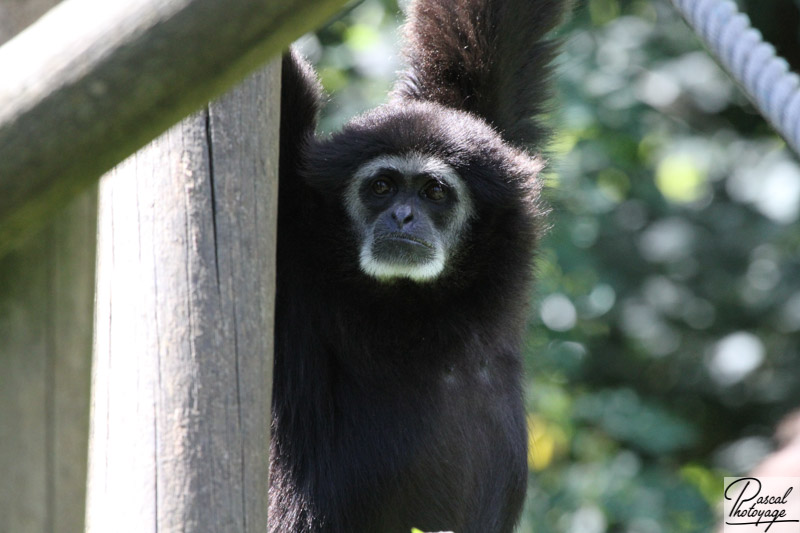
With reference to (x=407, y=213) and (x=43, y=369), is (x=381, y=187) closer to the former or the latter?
(x=407, y=213)

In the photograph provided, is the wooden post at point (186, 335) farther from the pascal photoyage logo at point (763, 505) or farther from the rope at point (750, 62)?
the rope at point (750, 62)

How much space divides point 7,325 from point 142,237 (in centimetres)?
78

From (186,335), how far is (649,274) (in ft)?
14.9

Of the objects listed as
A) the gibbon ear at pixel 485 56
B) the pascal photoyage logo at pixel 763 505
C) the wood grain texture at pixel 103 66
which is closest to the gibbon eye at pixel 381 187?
the gibbon ear at pixel 485 56

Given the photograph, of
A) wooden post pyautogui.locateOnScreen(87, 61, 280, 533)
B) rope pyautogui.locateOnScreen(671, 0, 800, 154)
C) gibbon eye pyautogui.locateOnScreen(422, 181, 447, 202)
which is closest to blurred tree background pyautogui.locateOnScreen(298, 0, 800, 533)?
gibbon eye pyautogui.locateOnScreen(422, 181, 447, 202)

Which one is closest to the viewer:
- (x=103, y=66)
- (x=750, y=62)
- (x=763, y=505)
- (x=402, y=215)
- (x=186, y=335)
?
(x=103, y=66)

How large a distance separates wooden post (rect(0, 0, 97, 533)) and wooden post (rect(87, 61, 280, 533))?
0.66m

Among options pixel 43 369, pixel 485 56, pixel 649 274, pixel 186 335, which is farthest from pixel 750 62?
pixel 649 274

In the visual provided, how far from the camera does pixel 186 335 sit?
235 cm

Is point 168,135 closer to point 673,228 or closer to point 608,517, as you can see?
point 608,517

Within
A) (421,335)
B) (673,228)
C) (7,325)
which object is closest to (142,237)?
(7,325)

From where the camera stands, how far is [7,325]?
1.66 meters

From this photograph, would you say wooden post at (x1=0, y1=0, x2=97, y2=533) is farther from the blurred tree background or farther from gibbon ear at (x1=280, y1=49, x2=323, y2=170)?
the blurred tree background

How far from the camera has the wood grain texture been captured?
4.85ft
